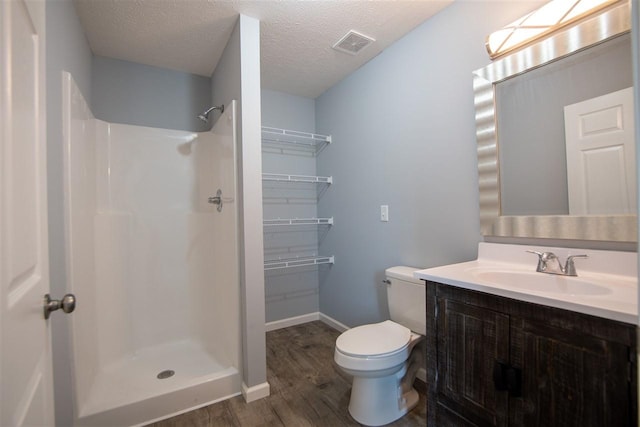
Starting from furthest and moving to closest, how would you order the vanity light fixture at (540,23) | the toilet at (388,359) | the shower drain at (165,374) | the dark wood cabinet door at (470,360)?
1. the shower drain at (165,374)
2. the toilet at (388,359)
3. the vanity light fixture at (540,23)
4. the dark wood cabinet door at (470,360)

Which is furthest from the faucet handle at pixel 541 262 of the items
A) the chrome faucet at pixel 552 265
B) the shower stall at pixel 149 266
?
the shower stall at pixel 149 266

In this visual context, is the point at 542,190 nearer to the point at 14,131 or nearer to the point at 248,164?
the point at 248,164

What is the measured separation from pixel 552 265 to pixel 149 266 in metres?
2.55

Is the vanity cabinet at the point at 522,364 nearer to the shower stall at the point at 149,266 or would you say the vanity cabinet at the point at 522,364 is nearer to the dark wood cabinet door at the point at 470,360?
the dark wood cabinet door at the point at 470,360

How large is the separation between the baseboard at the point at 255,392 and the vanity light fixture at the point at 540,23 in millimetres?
2232

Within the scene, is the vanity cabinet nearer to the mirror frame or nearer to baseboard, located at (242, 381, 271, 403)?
the mirror frame

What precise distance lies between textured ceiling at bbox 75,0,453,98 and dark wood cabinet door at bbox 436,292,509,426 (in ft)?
5.50

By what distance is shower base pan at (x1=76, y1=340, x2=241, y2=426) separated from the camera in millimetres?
1505

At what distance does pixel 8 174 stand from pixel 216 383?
1.62 m

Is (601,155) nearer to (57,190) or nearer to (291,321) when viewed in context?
(57,190)

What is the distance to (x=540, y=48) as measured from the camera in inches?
50.9

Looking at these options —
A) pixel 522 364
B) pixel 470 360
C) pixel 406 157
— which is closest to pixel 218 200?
pixel 406 157

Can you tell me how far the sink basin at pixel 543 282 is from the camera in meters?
1.06

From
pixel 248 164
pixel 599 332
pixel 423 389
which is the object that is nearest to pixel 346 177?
pixel 248 164
